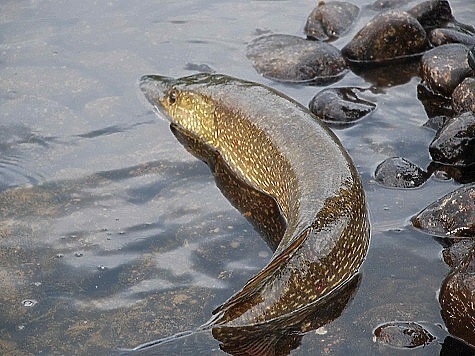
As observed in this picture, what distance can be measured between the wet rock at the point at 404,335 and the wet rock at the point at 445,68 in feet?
10.1

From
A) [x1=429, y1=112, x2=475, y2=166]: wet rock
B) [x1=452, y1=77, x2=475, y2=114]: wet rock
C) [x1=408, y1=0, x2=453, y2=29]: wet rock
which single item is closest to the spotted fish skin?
[x1=429, y1=112, x2=475, y2=166]: wet rock

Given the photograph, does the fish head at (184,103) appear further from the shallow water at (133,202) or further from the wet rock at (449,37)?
the wet rock at (449,37)

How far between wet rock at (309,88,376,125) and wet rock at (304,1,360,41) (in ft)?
4.91

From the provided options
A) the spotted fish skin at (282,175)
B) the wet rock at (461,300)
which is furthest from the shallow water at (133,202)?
the spotted fish skin at (282,175)

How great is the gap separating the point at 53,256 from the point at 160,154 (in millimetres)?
1490

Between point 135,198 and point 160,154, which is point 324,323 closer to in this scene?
point 135,198

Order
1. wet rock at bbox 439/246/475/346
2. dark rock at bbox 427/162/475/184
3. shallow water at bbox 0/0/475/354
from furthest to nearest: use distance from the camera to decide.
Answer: dark rock at bbox 427/162/475/184, shallow water at bbox 0/0/475/354, wet rock at bbox 439/246/475/346

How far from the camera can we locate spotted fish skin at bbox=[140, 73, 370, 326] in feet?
14.1

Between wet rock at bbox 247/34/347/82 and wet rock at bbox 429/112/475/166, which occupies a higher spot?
wet rock at bbox 247/34/347/82

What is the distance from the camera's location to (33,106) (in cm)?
680

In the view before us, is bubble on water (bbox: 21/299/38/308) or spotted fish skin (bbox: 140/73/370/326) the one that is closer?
spotted fish skin (bbox: 140/73/370/326)

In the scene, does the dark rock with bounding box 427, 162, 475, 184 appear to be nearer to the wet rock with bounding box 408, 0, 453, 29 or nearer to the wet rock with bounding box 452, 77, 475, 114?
the wet rock with bounding box 452, 77, 475, 114

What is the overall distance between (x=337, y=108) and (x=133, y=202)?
2.01 metres

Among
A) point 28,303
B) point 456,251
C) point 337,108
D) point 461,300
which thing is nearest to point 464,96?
point 337,108
